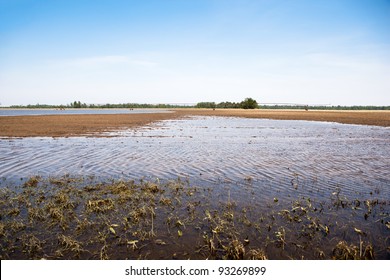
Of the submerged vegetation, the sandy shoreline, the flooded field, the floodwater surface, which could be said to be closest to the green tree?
the sandy shoreline

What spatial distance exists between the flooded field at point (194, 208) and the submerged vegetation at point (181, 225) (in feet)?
0.09

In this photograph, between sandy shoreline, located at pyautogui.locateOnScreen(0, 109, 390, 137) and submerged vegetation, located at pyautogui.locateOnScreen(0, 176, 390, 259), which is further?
sandy shoreline, located at pyautogui.locateOnScreen(0, 109, 390, 137)

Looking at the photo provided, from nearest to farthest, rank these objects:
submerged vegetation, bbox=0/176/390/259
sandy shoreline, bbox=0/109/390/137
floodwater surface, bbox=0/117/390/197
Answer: submerged vegetation, bbox=0/176/390/259 < floodwater surface, bbox=0/117/390/197 < sandy shoreline, bbox=0/109/390/137

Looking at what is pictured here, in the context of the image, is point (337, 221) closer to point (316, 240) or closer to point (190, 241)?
point (316, 240)

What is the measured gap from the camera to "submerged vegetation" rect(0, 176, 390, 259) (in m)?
5.55

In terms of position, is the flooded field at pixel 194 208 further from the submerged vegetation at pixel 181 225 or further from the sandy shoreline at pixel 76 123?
the sandy shoreline at pixel 76 123

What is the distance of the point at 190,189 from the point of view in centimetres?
977

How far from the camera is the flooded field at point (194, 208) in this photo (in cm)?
568

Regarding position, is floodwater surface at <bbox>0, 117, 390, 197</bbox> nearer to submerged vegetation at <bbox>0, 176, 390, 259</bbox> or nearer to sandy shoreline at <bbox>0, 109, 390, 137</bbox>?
submerged vegetation at <bbox>0, 176, 390, 259</bbox>

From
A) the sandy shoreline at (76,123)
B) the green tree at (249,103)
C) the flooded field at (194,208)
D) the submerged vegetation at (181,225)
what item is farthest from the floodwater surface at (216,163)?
the green tree at (249,103)

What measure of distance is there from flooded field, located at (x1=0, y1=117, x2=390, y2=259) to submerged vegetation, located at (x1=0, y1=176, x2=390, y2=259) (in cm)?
3

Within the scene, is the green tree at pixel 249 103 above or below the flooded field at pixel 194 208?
above

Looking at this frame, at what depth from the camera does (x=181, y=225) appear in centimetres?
680

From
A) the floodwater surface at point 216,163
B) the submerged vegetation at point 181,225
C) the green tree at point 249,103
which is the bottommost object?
the submerged vegetation at point 181,225
